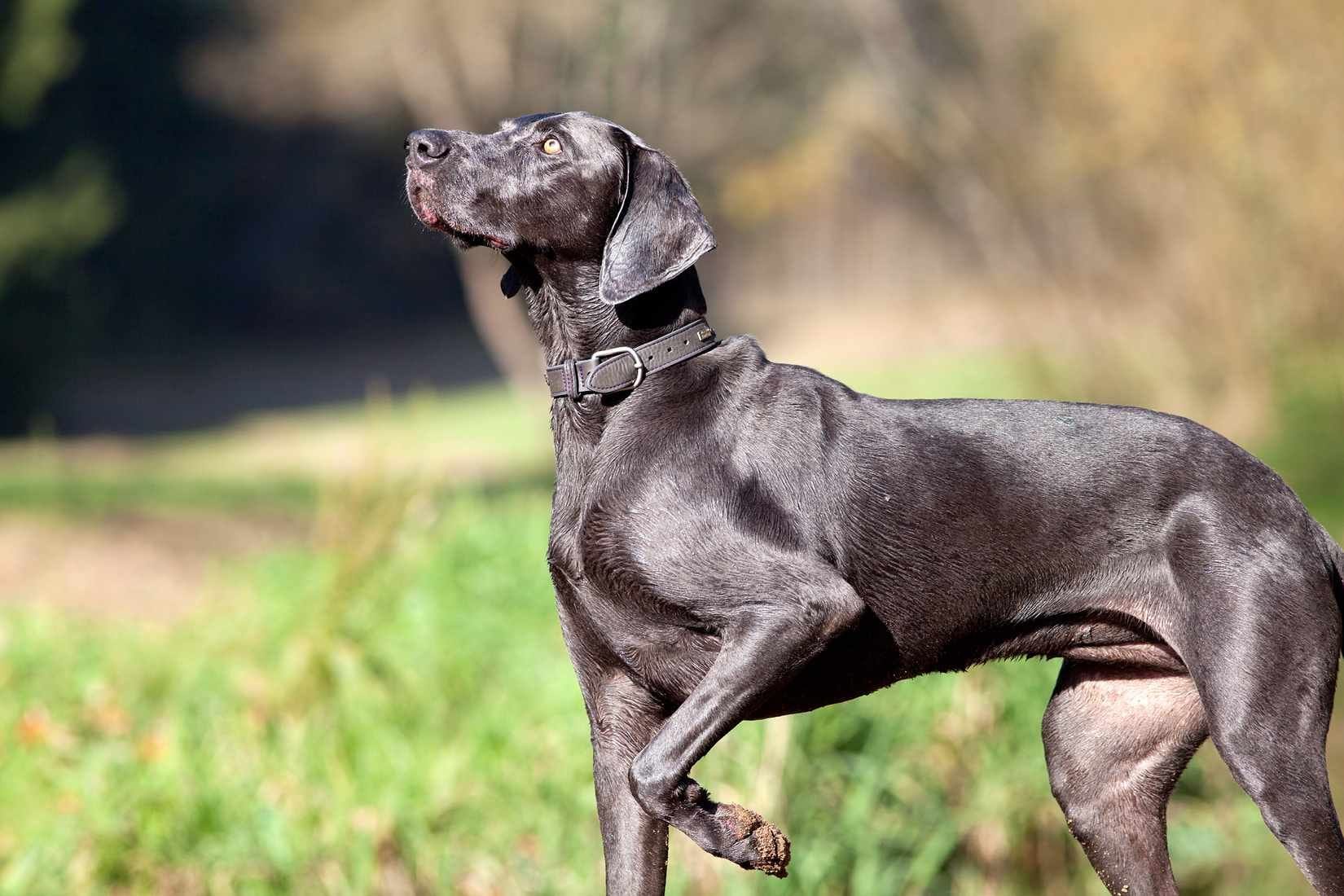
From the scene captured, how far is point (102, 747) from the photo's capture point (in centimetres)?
562

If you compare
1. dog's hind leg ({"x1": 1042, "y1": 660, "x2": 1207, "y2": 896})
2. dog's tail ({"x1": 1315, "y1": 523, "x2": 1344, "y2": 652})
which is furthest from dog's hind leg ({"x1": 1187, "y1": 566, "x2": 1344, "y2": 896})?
dog's hind leg ({"x1": 1042, "y1": 660, "x2": 1207, "y2": 896})

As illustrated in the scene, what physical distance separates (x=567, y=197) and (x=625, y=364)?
1.07 ft

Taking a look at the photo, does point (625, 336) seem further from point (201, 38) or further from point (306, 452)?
point (201, 38)

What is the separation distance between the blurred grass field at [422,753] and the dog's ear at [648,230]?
293 centimetres

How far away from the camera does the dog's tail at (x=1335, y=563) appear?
263cm

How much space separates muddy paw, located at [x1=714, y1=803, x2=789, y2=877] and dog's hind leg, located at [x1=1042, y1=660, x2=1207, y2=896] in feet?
2.08

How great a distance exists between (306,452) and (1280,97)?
13.5 m

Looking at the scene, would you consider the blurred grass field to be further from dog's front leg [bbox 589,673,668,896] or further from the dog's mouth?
the dog's mouth

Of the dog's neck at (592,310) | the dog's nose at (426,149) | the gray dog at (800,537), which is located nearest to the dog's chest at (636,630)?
the gray dog at (800,537)

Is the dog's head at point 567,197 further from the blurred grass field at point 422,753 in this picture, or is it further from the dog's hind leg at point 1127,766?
the blurred grass field at point 422,753

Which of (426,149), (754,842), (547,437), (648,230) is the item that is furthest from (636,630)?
(547,437)

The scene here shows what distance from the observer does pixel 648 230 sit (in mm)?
2600

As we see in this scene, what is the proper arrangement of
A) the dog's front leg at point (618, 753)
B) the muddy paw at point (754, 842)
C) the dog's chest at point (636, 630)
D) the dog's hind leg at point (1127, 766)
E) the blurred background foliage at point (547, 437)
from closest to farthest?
the muddy paw at point (754, 842) < the dog's chest at point (636, 630) < the dog's front leg at point (618, 753) < the dog's hind leg at point (1127, 766) < the blurred background foliage at point (547, 437)

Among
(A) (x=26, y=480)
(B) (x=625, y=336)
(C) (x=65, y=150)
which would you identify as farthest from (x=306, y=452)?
(B) (x=625, y=336)
